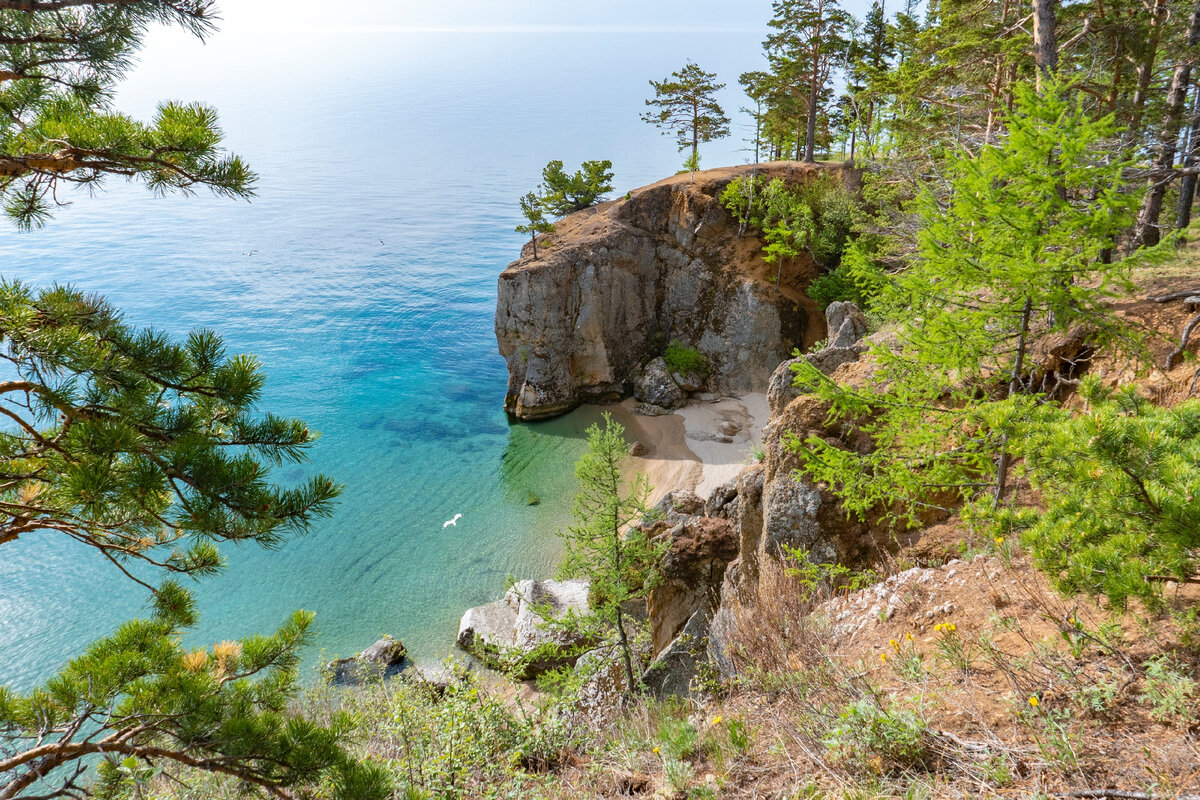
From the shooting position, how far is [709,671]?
306 inches

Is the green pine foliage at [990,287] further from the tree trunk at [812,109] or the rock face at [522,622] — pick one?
the tree trunk at [812,109]

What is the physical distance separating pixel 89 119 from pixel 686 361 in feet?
87.3

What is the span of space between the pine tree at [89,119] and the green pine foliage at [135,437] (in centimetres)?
90

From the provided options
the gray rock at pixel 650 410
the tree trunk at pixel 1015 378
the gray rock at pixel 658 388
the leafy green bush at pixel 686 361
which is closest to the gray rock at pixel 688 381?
the leafy green bush at pixel 686 361

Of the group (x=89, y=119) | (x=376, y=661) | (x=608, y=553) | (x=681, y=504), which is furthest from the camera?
(x=681, y=504)

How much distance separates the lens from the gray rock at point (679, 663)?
34.1ft

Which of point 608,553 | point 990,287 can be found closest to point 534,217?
point 608,553

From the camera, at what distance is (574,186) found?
33031 millimetres

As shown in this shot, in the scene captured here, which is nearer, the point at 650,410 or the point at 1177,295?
the point at 1177,295

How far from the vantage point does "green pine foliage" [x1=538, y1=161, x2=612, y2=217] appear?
32094 millimetres

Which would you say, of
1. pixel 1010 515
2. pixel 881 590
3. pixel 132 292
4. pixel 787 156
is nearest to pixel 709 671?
pixel 881 590

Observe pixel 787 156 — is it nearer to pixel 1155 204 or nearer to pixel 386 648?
pixel 1155 204

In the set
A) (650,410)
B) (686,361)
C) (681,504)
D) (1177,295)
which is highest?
(1177,295)

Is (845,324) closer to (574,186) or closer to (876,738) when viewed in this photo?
(876,738)
